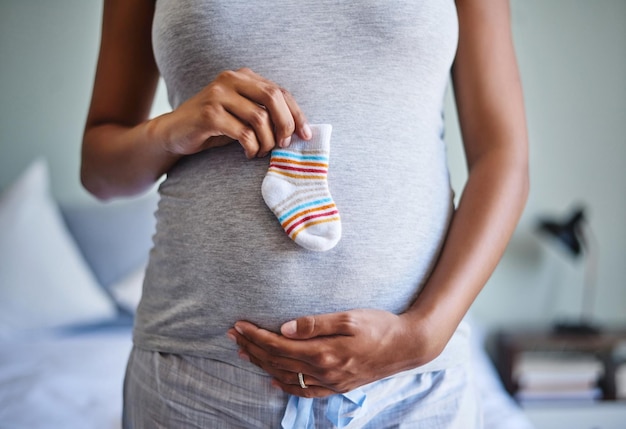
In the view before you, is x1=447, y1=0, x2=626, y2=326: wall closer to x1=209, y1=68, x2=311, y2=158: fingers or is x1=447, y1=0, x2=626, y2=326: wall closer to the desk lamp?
the desk lamp

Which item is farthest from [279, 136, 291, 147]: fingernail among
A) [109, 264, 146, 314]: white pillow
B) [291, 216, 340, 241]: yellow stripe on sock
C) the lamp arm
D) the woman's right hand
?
the lamp arm

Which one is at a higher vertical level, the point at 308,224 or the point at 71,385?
the point at 308,224

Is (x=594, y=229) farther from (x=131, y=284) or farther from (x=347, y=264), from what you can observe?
(x=347, y=264)

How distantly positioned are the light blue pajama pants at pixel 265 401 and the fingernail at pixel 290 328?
0.24 feet

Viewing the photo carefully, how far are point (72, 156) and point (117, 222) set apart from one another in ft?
1.66

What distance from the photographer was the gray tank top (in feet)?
2.19

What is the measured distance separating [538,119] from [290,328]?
8.45 ft

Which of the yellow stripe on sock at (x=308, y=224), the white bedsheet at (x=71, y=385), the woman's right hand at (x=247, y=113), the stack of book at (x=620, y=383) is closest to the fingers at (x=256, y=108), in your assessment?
the woman's right hand at (x=247, y=113)

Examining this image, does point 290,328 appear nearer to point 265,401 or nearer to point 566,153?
point 265,401

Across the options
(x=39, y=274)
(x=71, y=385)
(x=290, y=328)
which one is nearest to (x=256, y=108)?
(x=290, y=328)

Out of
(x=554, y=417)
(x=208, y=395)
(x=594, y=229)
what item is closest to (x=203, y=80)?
(x=208, y=395)

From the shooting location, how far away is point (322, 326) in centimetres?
63

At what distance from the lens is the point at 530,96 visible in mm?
2840

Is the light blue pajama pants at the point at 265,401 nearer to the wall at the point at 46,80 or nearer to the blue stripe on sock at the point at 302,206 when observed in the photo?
the blue stripe on sock at the point at 302,206
